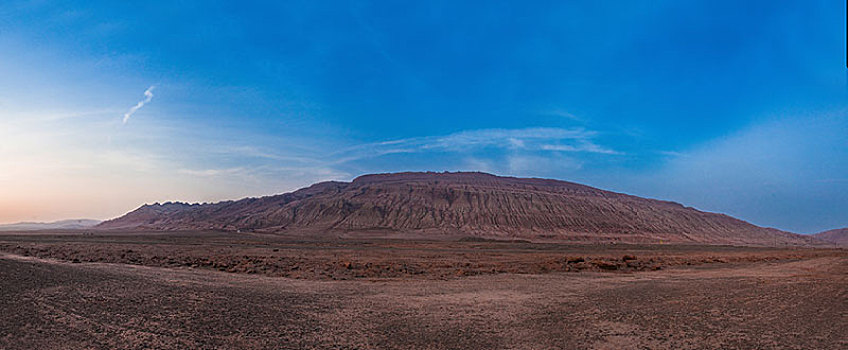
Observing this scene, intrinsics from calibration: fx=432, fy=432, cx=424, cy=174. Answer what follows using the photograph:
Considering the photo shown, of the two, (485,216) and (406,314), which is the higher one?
(485,216)

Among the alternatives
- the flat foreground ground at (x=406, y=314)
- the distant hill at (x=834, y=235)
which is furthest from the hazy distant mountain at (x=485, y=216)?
the flat foreground ground at (x=406, y=314)

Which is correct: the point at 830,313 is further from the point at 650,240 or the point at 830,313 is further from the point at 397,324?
the point at 650,240

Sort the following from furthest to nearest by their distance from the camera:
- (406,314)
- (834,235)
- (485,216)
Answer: (834,235) < (485,216) < (406,314)

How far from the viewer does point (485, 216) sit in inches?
4409

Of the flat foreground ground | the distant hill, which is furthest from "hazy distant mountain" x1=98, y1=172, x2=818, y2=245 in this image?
the flat foreground ground

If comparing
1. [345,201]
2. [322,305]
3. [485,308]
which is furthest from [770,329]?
[345,201]

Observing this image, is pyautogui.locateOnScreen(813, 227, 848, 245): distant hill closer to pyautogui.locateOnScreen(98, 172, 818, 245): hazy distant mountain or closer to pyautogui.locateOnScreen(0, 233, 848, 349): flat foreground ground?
pyautogui.locateOnScreen(98, 172, 818, 245): hazy distant mountain

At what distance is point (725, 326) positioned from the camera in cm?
1110

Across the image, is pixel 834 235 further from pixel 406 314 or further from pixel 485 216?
pixel 406 314

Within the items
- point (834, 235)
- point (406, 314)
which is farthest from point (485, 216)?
point (834, 235)

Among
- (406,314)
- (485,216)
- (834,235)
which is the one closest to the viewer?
(406,314)

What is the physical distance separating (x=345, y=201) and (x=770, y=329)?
111 meters

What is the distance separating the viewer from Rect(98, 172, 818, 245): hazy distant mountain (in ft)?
336

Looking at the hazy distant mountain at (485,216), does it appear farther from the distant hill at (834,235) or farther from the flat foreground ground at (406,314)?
the flat foreground ground at (406,314)
